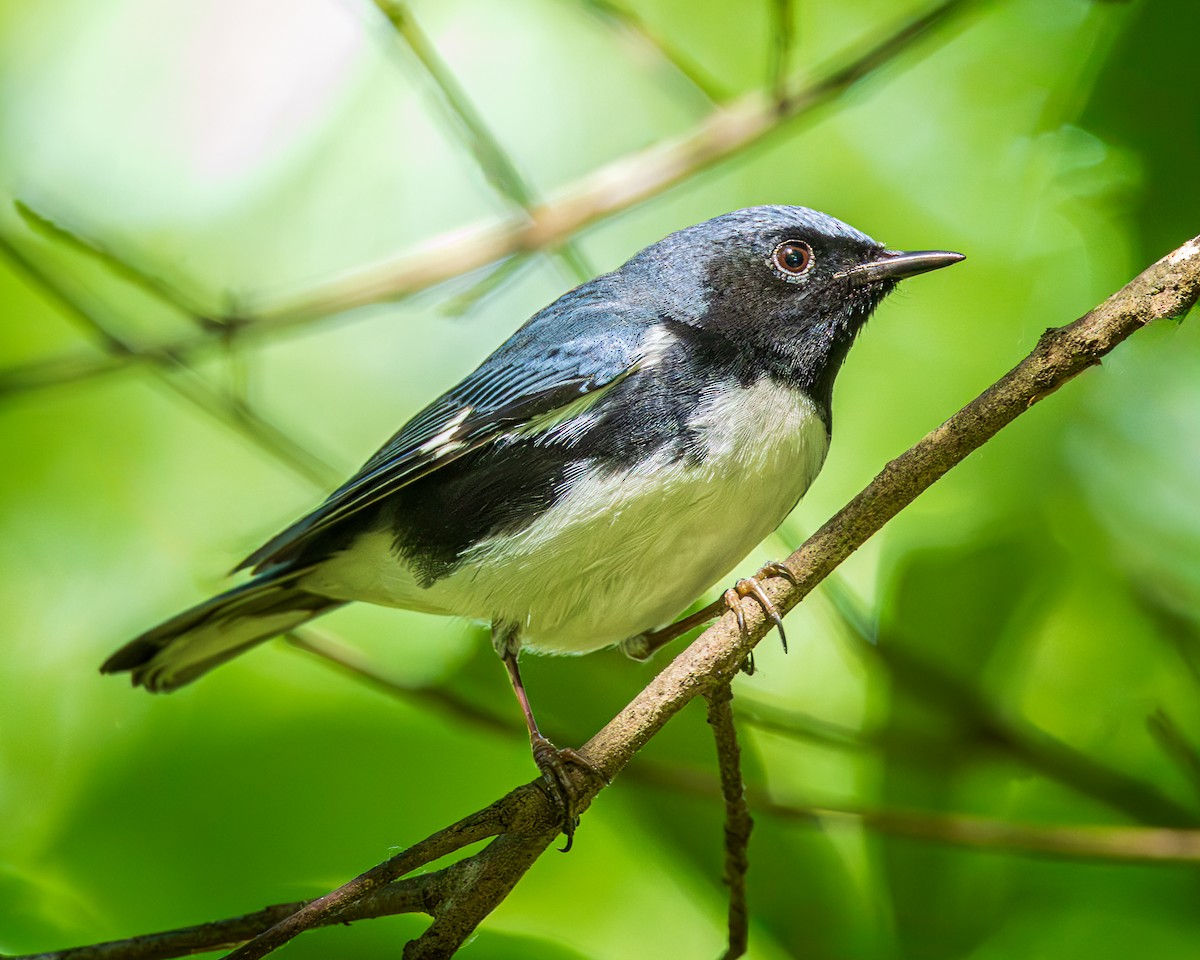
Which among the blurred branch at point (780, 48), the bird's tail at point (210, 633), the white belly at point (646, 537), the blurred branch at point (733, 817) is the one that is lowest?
the blurred branch at point (733, 817)

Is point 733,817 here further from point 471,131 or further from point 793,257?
point 471,131

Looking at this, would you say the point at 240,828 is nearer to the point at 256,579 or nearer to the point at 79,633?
the point at 256,579

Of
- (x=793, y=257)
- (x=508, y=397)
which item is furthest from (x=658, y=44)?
(x=508, y=397)

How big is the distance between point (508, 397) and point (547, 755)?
2.41ft

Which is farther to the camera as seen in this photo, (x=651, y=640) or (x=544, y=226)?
(x=544, y=226)

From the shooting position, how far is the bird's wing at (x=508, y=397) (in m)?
2.36

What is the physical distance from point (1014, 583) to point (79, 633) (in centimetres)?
231

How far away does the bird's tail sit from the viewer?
2.71 m

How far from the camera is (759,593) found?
194cm

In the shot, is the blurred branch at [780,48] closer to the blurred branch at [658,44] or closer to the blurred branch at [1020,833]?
the blurred branch at [658,44]

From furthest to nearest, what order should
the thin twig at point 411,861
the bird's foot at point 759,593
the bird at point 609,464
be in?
the bird at point 609,464 → the bird's foot at point 759,593 → the thin twig at point 411,861

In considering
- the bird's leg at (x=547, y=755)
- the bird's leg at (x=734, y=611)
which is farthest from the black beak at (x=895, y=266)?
the bird's leg at (x=547, y=755)

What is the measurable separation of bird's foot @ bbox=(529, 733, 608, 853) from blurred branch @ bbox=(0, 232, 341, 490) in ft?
4.01

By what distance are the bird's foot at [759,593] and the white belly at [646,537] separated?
0.23m
